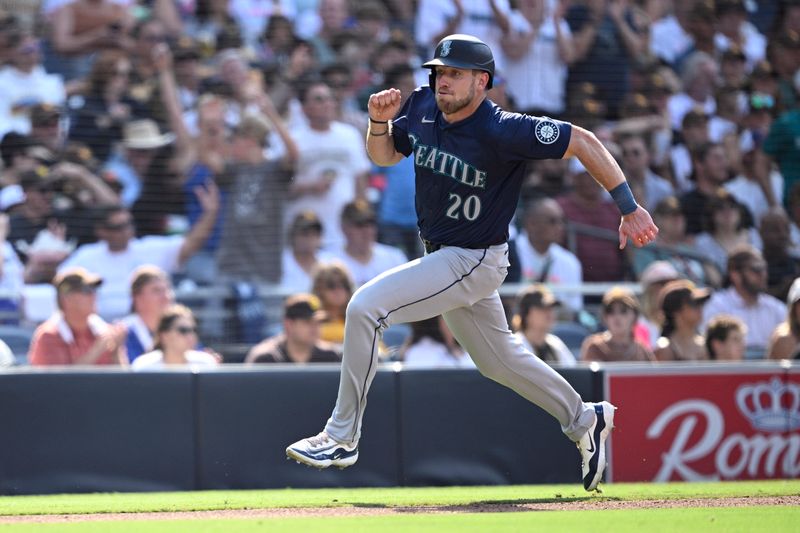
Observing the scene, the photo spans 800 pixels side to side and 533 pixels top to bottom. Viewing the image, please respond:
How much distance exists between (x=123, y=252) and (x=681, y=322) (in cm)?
451

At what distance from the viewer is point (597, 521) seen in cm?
505

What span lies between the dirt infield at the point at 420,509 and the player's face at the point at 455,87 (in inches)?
71.9

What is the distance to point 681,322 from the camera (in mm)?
9242

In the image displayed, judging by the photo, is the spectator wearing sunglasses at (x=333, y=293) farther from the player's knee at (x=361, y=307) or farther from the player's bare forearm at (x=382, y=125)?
the player's knee at (x=361, y=307)

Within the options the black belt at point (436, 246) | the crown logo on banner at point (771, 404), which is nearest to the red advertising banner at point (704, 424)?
the crown logo on banner at point (771, 404)

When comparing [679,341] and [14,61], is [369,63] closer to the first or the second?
[14,61]

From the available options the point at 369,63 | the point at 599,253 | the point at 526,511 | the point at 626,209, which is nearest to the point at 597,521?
the point at 526,511

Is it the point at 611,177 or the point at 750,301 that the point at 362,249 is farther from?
the point at 611,177

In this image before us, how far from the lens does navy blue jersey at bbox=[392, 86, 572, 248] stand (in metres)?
5.50

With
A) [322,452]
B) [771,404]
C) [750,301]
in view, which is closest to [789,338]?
[771,404]

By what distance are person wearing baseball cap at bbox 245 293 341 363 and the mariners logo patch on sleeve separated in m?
3.31

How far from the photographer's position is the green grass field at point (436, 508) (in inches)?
192

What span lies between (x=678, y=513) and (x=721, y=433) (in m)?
3.36

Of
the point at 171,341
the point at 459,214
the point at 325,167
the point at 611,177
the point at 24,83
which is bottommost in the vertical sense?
the point at 171,341
